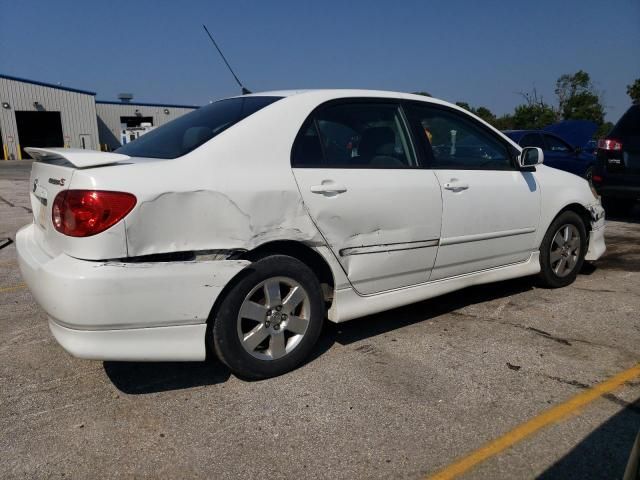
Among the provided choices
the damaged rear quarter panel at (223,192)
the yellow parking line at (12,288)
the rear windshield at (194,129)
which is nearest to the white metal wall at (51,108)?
the yellow parking line at (12,288)

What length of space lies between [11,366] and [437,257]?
274 cm

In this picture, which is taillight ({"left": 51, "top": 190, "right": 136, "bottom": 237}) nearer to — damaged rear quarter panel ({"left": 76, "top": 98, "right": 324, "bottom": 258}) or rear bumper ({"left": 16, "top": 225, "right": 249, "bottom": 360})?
damaged rear quarter panel ({"left": 76, "top": 98, "right": 324, "bottom": 258})

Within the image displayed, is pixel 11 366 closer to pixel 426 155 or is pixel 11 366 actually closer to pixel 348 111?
pixel 348 111

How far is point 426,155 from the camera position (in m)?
3.44

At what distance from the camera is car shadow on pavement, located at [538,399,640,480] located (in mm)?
2031

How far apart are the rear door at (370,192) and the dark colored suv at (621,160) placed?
5.30 m

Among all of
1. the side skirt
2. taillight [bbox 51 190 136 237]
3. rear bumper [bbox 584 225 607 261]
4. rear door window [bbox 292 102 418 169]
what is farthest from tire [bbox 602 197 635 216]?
taillight [bbox 51 190 136 237]

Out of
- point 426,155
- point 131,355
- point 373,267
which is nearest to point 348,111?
point 426,155

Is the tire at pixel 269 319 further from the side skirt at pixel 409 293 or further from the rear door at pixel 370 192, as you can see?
the rear door at pixel 370 192

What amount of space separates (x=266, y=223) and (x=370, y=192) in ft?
2.33

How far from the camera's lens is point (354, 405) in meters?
2.58

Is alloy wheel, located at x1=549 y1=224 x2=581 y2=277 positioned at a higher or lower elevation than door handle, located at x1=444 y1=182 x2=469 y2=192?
lower

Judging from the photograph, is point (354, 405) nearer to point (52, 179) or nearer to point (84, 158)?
point (84, 158)

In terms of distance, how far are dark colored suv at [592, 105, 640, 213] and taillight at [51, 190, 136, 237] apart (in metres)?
7.19
